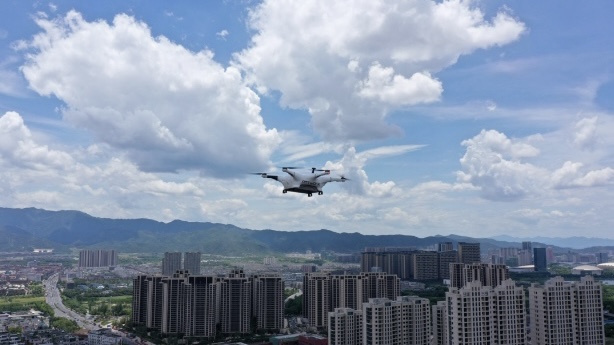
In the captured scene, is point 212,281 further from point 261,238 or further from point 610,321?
point 261,238

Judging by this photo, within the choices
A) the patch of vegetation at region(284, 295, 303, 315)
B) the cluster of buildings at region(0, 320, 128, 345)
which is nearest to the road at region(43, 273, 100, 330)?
the cluster of buildings at region(0, 320, 128, 345)

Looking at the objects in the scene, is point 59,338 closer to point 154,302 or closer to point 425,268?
point 154,302

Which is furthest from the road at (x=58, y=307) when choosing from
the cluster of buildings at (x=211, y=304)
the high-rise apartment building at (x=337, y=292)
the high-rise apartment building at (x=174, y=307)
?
the high-rise apartment building at (x=337, y=292)

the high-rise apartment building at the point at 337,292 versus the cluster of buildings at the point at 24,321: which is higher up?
the high-rise apartment building at the point at 337,292

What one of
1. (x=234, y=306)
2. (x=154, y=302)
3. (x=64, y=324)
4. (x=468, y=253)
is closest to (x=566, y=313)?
(x=234, y=306)

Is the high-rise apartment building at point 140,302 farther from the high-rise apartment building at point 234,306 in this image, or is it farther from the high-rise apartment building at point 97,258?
the high-rise apartment building at point 97,258

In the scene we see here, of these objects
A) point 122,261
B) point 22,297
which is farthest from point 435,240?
point 22,297
